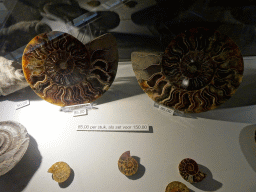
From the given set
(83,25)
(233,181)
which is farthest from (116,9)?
(233,181)

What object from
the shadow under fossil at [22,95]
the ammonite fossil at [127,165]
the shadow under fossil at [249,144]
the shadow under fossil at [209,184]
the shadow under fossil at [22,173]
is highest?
the shadow under fossil at [249,144]

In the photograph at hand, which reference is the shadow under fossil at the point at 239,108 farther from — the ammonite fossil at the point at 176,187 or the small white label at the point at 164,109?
the ammonite fossil at the point at 176,187

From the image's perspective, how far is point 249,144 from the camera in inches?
52.6

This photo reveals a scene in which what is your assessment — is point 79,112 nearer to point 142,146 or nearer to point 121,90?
point 121,90

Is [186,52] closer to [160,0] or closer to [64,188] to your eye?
[160,0]

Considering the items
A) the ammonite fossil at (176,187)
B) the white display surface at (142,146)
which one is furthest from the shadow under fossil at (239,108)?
the ammonite fossil at (176,187)

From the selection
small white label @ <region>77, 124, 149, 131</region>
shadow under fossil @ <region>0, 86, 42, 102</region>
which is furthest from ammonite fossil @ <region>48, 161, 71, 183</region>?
shadow under fossil @ <region>0, 86, 42, 102</region>

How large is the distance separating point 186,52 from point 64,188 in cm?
144

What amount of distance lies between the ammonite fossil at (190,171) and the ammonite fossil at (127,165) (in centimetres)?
33

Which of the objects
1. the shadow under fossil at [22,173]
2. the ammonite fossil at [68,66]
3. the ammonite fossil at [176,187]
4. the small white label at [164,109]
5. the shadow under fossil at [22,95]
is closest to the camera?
→ the ammonite fossil at [176,187]

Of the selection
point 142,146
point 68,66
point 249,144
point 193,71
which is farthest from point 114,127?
point 249,144

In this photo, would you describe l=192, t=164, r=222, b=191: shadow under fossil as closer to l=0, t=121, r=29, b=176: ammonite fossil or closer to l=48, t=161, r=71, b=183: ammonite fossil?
l=48, t=161, r=71, b=183: ammonite fossil

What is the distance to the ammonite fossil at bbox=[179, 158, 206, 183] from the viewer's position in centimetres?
118

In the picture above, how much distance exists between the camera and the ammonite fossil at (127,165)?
1259 mm
